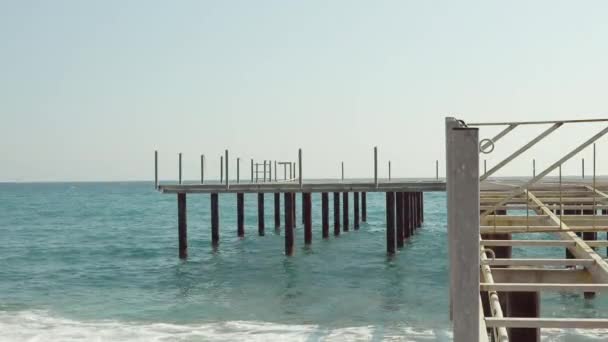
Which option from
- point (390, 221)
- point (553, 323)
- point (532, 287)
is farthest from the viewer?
point (390, 221)

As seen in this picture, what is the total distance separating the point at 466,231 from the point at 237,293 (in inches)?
595

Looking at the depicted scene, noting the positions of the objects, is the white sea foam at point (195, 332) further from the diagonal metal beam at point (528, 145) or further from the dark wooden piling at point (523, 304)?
the diagonal metal beam at point (528, 145)

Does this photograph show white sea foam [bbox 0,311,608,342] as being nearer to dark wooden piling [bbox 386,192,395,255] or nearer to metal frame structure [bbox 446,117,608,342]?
metal frame structure [bbox 446,117,608,342]

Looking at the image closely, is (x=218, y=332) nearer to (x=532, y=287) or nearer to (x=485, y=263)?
(x=485, y=263)

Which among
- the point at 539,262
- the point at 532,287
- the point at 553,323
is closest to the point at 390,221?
the point at 539,262

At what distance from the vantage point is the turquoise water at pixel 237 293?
1472 cm

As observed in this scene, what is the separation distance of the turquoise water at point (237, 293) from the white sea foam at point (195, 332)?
24mm

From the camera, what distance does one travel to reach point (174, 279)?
74.7 feet

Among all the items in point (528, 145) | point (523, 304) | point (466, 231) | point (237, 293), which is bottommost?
point (237, 293)

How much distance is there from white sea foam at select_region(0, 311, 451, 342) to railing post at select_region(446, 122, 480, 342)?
27.4ft

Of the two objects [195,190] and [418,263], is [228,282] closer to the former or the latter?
[195,190]

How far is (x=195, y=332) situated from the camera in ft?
47.8

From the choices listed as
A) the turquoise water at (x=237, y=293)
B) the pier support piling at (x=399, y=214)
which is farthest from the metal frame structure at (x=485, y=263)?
the pier support piling at (x=399, y=214)

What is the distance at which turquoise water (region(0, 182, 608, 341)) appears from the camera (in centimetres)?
1472
